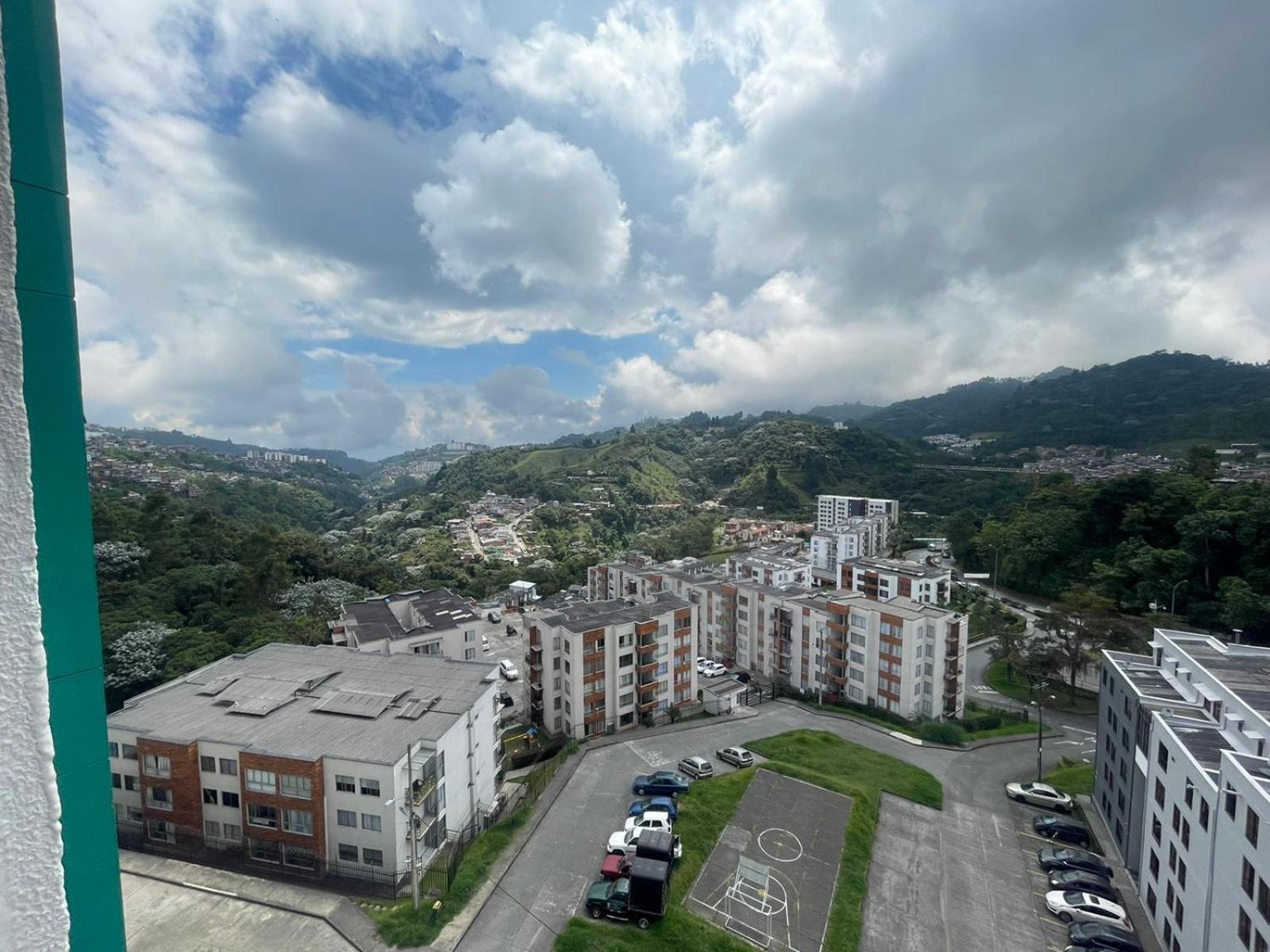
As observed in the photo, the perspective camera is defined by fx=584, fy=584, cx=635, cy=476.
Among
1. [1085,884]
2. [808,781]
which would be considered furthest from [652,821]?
[1085,884]

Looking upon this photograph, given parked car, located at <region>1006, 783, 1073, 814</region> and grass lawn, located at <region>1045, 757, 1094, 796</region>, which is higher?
parked car, located at <region>1006, 783, 1073, 814</region>

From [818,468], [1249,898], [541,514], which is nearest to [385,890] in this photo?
[1249,898]

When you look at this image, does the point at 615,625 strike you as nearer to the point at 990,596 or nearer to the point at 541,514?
the point at 990,596

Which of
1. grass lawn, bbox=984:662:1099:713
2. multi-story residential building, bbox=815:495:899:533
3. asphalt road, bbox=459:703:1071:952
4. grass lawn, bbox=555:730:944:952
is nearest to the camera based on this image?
grass lawn, bbox=555:730:944:952

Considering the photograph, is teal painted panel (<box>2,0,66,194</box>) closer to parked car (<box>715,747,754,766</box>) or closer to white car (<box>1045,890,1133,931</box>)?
white car (<box>1045,890,1133,931</box>)

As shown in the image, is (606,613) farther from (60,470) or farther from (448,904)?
(60,470)

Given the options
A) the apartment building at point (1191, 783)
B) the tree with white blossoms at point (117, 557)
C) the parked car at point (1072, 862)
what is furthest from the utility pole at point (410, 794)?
the tree with white blossoms at point (117, 557)

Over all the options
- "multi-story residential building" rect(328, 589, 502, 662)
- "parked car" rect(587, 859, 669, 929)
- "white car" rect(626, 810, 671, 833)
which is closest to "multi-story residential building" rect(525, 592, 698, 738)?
"multi-story residential building" rect(328, 589, 502, 662)
